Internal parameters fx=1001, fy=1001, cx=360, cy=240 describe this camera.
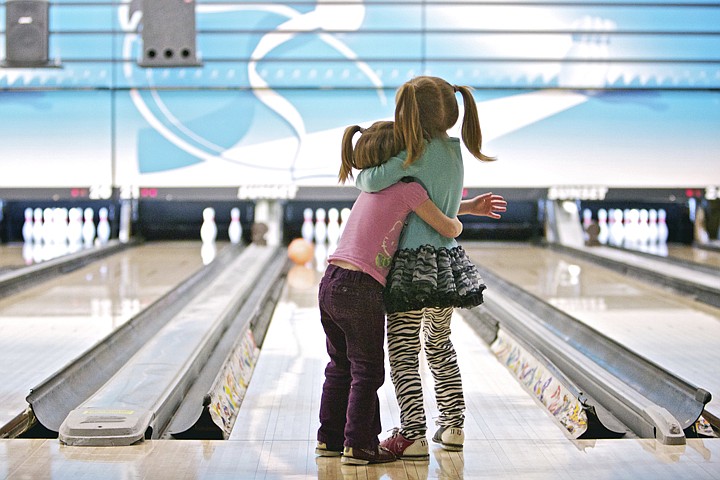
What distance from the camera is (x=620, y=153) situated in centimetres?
899

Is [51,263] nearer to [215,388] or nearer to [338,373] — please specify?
[215,388]

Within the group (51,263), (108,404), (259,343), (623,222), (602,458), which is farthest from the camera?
(623,222)

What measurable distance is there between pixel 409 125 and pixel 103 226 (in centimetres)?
681

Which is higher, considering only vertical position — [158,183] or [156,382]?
[158,183]

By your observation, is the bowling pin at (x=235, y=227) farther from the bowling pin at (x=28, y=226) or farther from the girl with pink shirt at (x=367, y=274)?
the girl with pink shirt at (x=367, y=274)

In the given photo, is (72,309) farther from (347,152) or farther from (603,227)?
(603,227)

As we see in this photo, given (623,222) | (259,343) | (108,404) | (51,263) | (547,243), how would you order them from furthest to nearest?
(623,222) → (547,243) → (51,263) → (259,343) → (108,404)

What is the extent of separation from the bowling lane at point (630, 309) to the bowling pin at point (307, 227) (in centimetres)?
157

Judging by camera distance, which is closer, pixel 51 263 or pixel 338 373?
pixel 338 373

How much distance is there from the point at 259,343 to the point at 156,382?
1283mm

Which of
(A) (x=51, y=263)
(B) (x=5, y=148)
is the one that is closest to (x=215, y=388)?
(A) (x=51, y=263)

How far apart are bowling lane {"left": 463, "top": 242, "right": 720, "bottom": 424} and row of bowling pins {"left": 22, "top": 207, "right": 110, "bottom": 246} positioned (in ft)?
10.9

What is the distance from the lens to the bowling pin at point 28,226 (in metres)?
8.81

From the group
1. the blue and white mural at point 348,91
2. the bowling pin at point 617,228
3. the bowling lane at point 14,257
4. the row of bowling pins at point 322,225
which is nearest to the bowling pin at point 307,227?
the row of bowling pins at point 322,225
